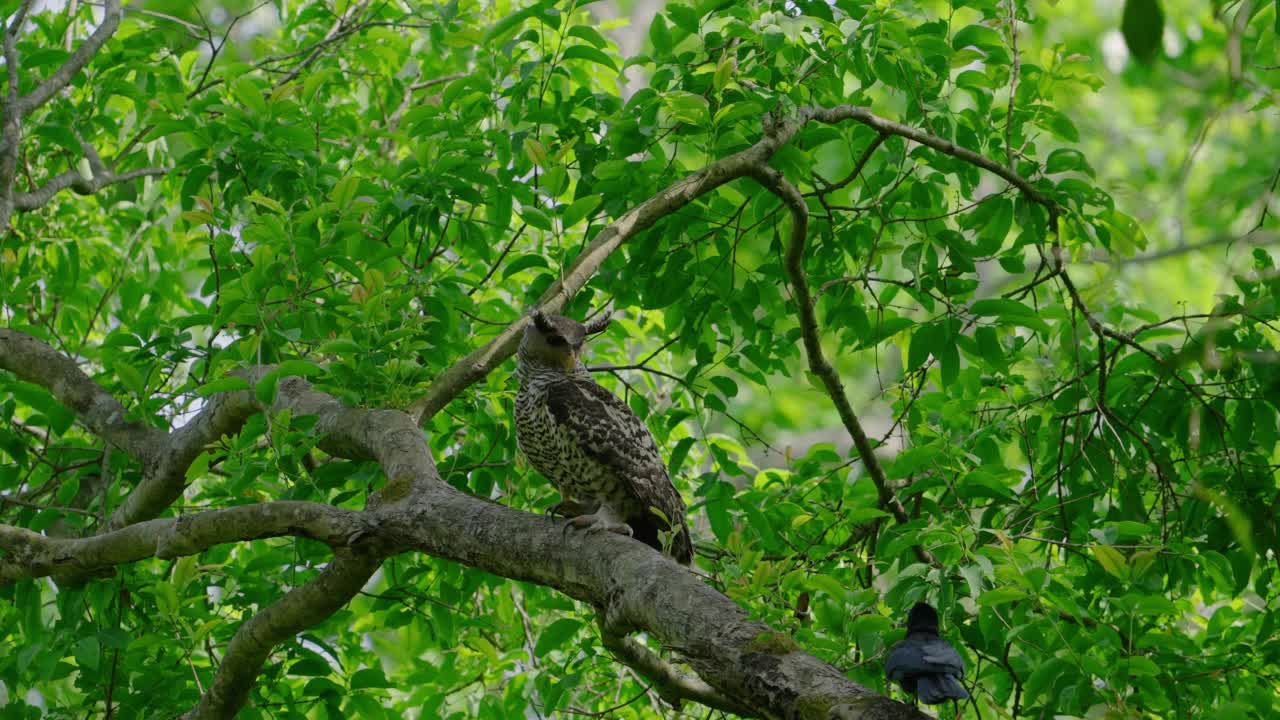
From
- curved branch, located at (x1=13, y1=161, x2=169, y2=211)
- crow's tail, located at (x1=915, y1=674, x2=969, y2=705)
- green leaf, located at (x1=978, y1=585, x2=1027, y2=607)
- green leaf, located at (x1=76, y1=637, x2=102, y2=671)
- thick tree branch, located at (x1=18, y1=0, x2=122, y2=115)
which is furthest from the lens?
curved branch, located at (x1=13, y1=161, x2=169, y2=211)

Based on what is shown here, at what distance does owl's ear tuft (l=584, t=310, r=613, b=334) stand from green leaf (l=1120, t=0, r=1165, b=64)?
3358 millimetres

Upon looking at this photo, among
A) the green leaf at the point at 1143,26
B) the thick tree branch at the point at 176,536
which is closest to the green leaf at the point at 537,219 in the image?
the thick tree branch at the point at 176,536

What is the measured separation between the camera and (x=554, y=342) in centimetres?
399

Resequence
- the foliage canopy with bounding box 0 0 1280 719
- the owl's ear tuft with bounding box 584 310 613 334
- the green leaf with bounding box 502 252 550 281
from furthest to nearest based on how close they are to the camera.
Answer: the owl's ear tuft with bounding box 584 310 613 334 → the green leaf with bounding box 502 252 550 281 → the foliage canopy with bounding box 0 0 1280 719

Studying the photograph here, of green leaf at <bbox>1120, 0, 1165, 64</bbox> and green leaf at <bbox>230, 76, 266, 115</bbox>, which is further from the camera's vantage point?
green leaf at <bbox>230, 76, 266, 115</bbox>

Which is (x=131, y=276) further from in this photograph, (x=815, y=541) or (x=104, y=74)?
(x=815, y=541)

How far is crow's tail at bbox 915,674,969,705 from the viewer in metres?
2.03

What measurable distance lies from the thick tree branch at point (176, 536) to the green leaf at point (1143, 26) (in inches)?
98.1

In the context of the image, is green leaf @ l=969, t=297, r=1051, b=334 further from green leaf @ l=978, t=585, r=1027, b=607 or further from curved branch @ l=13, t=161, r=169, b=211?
curved branch @ l=13, t=161, r=169, b=211

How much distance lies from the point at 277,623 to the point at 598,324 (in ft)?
5.09

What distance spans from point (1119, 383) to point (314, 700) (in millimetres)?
2865

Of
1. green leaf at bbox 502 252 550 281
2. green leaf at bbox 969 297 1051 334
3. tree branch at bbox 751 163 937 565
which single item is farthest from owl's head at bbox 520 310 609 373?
green leaf at bbox 969 297 1051 334

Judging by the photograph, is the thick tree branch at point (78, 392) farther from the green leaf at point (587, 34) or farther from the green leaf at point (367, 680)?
the green leaf at point (587, 34)

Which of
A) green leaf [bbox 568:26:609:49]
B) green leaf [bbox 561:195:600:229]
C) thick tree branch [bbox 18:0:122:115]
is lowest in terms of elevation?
green leaf [bbox 561:195:600:229]
